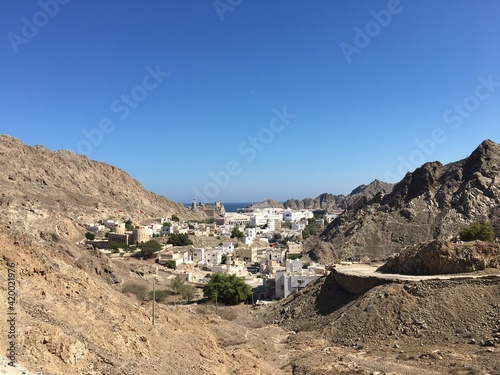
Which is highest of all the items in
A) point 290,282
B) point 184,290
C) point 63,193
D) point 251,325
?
point 63,193

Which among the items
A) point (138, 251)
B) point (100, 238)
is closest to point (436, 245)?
point (138, 251)

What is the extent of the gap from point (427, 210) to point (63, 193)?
57953 mm

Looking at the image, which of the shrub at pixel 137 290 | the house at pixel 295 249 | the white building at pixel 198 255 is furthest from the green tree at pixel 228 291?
the house at pixel 295 249

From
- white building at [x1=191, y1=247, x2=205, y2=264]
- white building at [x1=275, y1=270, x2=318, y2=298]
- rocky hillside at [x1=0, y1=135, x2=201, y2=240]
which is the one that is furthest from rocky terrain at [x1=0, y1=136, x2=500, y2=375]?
rocky hillside at [x1=0, y1=135, x2=201, y2=240]

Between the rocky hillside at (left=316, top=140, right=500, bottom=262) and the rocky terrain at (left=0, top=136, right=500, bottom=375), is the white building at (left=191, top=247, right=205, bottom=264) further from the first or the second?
the rocky hillside at (left=316, top=140, right=500, bottom=262)

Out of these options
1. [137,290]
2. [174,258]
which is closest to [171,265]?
[174,258]

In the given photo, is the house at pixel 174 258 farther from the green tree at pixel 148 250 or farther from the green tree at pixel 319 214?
the green tree at pixel 319 214

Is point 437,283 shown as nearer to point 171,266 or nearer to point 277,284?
point 277,284

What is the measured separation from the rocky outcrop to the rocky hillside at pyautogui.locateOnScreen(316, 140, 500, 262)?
751 inches

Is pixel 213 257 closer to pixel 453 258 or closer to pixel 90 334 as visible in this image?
pixel 453 258

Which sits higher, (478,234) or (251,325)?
(478,234)

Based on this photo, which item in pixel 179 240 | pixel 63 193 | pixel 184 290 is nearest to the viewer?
pixel 184 290

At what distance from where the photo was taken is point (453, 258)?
19.8 m

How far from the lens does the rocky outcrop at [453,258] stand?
19547mm
